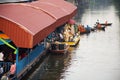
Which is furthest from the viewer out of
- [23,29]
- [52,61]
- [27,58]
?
[52,61]

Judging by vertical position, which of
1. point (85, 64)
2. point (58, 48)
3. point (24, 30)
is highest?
point (24, 30)

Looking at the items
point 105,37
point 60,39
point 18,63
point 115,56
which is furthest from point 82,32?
point 18,63

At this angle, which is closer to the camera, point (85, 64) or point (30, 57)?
point (30, 57)

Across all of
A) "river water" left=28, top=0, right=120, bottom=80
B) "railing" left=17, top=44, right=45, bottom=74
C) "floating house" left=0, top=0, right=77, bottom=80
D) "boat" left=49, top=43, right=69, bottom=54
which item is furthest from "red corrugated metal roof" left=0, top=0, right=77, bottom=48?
"boat" left=49, top=43, right=69, bottom=54

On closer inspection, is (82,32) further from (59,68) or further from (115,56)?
(59,68)

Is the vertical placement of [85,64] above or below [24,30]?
below

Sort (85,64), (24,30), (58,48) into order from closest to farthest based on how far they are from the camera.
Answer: (24,30) → (85,64) → (58,48)

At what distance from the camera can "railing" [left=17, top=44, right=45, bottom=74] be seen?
21734 mm

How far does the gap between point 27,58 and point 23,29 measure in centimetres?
402

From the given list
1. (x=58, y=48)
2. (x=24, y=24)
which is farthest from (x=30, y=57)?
(x=58, y=48)

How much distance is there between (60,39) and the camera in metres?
35.7

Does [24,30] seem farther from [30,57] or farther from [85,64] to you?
[85,64]

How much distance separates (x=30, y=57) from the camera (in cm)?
2459

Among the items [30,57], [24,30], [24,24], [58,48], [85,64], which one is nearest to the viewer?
[24,30]
